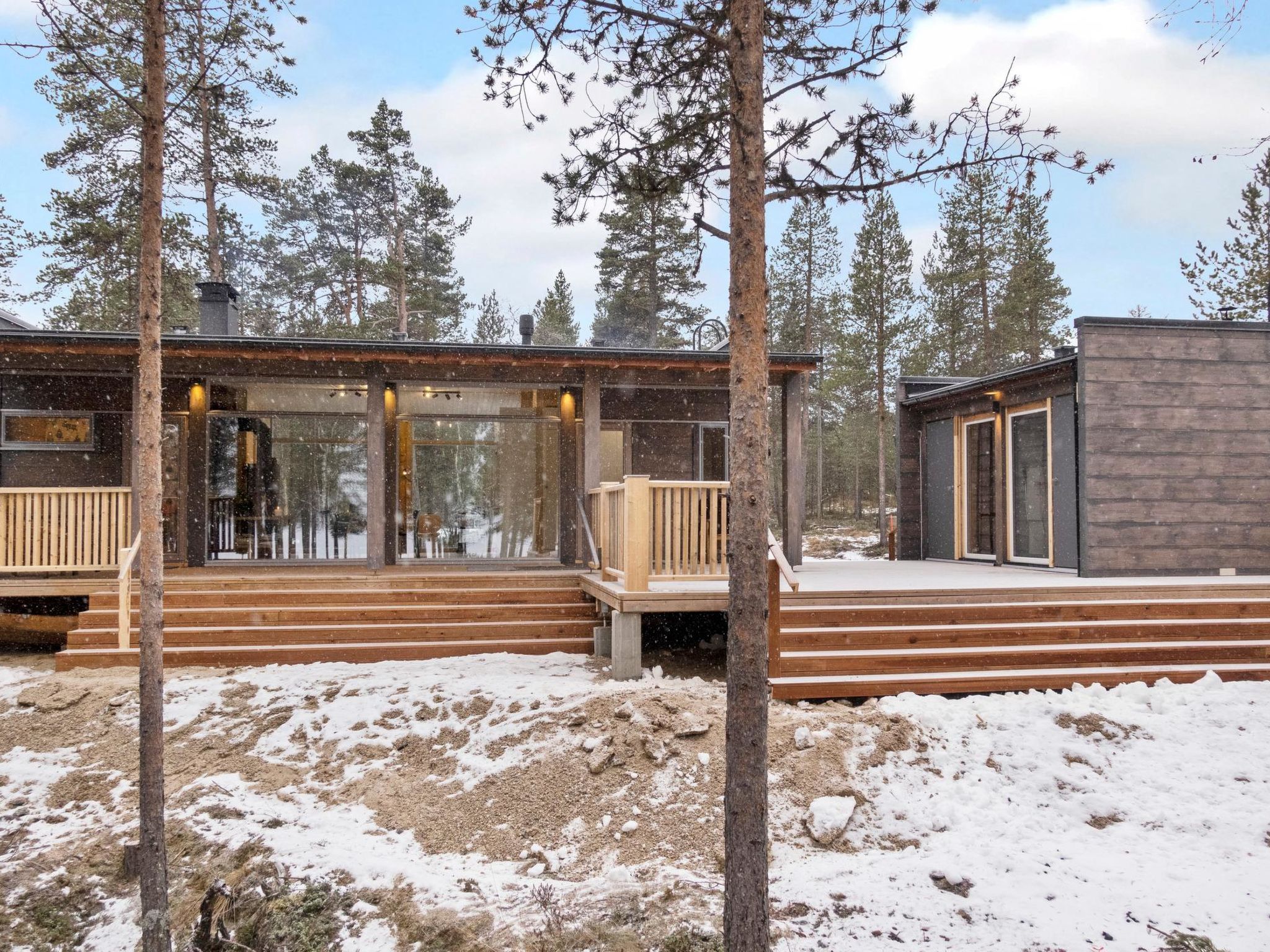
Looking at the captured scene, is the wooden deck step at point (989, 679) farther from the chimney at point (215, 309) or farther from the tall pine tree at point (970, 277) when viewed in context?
the tall pine tree at point (970, 277)

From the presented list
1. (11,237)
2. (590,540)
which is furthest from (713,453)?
(11,237)

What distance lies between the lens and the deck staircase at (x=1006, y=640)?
5.90 metres

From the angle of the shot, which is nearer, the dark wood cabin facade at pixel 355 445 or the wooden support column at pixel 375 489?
the wooden support column at pixel 375 489

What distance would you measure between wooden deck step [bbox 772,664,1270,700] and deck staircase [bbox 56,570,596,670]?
8.27 ft

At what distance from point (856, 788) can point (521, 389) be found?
6.80 m

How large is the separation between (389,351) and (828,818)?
6.62 m

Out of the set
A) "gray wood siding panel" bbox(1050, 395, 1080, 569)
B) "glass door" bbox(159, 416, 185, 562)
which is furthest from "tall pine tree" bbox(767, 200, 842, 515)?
"glass door" bbox(159, 416, 185, 562)

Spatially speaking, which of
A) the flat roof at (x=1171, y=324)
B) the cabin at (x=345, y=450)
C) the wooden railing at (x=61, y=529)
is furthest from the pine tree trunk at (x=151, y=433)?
the flat roof at (x=1171, y=324)

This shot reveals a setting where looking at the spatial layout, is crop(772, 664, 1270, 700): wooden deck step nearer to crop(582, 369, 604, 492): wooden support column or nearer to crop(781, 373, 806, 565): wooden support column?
crop(781, 373, 806, 565): wooden support column

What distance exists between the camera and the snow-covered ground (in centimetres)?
386

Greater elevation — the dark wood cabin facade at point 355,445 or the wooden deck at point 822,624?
the dark wood cabin facade at point 355,445

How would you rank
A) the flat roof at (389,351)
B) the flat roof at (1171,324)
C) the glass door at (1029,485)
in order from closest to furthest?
1. the flat roof at (389,351)
2. the flat roof at (1171,324)
3. the glass door at (1029,485)

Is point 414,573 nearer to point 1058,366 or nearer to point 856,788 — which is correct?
point 856,788

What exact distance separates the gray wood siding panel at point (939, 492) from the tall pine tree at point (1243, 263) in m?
8.28
